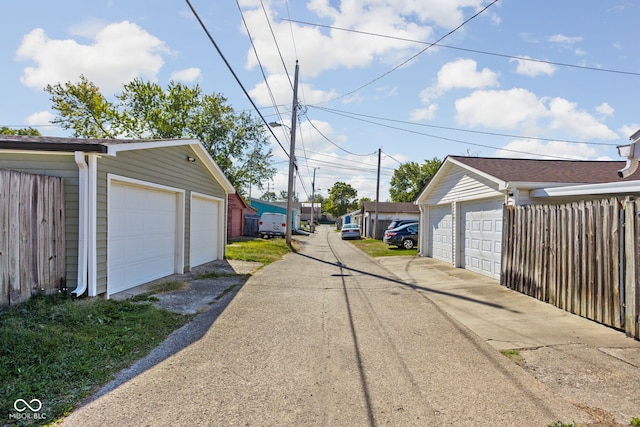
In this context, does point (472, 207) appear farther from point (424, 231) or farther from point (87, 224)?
point (87, 224)

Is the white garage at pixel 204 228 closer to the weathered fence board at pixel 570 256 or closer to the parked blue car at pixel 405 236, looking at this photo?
the weathered fence board at pixel 570 256

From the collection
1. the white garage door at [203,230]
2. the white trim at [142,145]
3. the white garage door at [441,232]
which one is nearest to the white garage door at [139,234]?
the white trim at [142,145]

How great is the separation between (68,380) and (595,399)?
4.81 metres

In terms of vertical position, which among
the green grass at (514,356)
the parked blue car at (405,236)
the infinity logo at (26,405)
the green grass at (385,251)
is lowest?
the green grass at (385,251)

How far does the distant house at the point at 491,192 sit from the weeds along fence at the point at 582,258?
3.35 feet

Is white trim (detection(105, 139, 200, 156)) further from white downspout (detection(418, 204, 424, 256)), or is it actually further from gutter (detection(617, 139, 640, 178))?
white downspout (detection(418, 204, 424, 256))

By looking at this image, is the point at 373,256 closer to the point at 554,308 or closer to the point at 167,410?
the point at 554,308

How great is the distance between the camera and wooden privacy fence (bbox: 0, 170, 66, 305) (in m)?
5.50

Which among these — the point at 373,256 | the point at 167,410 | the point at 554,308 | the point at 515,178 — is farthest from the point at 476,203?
the point at 167,410

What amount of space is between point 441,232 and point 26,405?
13.7 meters

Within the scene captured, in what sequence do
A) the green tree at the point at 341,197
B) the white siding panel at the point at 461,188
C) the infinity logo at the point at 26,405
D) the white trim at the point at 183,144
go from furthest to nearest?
the green tree at the point at 341,197 → the white siding panel at the point at 461,188 → the white trim at the point at 183,144 → the infinity logo at the point at 26,405

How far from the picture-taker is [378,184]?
30750 millimetres

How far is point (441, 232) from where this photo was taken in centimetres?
1492

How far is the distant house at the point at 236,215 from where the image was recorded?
27.6 meters
